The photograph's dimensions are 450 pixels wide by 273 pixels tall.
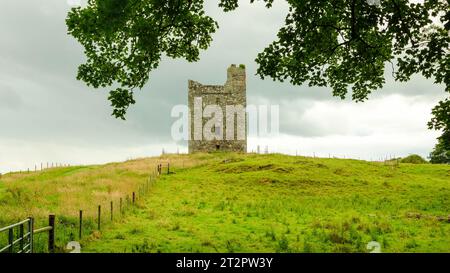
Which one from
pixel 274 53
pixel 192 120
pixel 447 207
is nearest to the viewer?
pixel 274 53

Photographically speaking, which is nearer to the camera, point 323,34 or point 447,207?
point 323,34

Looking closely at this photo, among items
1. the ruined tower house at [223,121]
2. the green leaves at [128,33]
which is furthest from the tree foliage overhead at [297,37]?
the ruined tower house at [223,121]

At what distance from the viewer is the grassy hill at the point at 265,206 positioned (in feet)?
55.9

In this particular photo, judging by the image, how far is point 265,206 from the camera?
88.3ft

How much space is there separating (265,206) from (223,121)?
124 feet

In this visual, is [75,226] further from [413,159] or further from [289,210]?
[413,159]

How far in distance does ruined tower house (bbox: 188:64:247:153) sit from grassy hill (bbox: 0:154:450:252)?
613 inches

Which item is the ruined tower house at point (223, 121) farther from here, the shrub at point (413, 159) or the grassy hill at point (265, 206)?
the shrub at point (413, 159)

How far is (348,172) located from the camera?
4141 centimetres

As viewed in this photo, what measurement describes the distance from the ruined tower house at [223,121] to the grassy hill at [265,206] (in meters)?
15.6

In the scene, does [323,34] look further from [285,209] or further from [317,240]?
[285,209]
